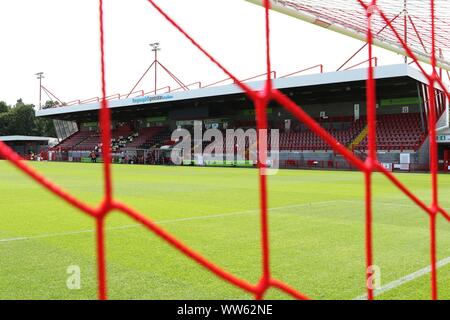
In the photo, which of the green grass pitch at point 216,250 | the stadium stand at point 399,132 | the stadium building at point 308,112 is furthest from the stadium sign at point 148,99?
the green grass pitch at point 216,250

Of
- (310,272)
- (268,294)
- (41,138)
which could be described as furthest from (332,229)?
(41,138)

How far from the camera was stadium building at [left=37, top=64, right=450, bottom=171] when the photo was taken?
21.1 m

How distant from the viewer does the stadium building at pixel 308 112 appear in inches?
830

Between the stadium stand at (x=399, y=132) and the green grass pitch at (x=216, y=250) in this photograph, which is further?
the stadium stand at (x=399, y=132)

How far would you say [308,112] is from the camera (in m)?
27.8

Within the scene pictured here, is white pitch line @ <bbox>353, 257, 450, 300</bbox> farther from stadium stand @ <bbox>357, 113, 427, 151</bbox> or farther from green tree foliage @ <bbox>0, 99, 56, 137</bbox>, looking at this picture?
stadium stand @ <bbox>357, 113, 427, 151</bbox>

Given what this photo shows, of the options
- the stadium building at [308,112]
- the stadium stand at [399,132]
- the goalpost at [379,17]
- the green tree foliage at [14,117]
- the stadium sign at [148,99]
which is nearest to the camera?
the goalpost at [379,17]

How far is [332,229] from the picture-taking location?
514 centimetres

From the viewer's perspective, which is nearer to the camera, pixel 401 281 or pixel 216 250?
pixel 401 281

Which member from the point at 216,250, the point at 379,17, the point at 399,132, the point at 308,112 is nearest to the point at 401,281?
the point at 216,250

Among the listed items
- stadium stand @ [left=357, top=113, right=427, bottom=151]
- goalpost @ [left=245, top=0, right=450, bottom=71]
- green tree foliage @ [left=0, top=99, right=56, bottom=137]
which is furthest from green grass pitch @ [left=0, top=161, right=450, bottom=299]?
stadium stand @ [left=357, top=113, right=427, bottom=151]

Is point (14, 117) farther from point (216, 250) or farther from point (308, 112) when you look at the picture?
point (216, 250)

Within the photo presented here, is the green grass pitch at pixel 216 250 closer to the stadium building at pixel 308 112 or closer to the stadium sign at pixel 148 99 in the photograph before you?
the stadium building at pixel 308 112
